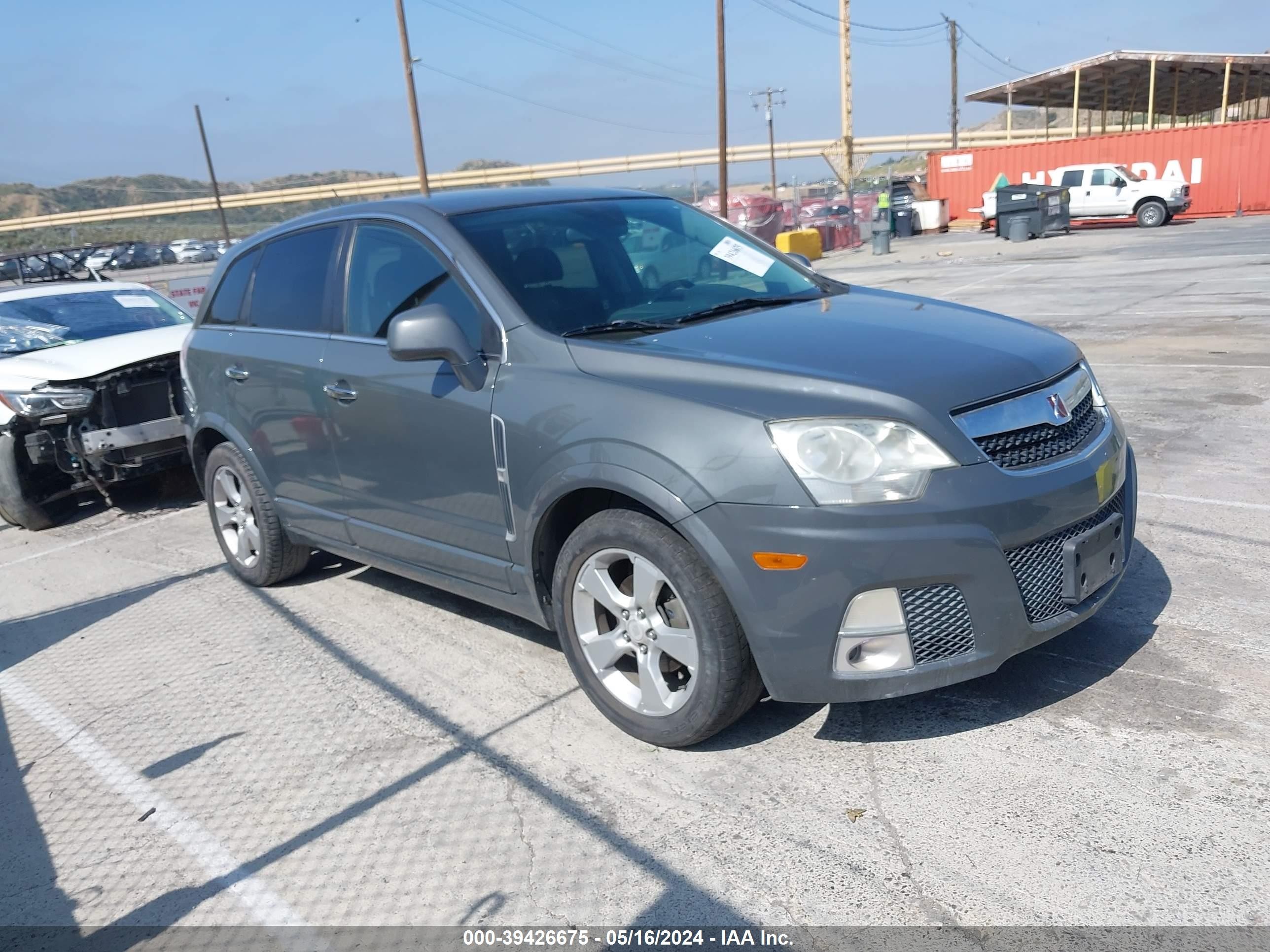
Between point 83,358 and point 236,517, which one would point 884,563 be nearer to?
point 236,517

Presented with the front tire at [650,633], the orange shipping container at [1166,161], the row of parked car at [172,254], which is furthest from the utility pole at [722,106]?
the front tire at [650,633]

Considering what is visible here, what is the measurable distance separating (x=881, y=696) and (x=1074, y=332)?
9263mm

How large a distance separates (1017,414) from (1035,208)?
27.7 metres

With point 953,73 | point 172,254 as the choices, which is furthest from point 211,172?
point 953,73

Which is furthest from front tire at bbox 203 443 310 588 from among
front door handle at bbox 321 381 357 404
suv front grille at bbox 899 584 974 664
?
suv front grille at bbox 899 584 974 664

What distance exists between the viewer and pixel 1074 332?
11141 millimetres

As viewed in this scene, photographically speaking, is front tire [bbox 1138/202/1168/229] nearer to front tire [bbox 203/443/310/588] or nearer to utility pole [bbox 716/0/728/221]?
utility pole [bbox 716/0/728/221]

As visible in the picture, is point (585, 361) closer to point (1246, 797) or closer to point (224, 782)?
point (224, 782)

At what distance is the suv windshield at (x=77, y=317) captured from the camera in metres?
8.05

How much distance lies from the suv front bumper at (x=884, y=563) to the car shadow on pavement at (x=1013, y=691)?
0.39 metres

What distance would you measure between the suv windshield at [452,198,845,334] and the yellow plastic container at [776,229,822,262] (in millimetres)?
22675

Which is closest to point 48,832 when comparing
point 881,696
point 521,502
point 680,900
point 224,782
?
point 224,782

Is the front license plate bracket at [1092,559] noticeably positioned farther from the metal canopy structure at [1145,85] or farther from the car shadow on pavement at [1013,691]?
the metal canopy structure at [1145,85]

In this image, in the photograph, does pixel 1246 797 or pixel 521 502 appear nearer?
pixel 1246 797
